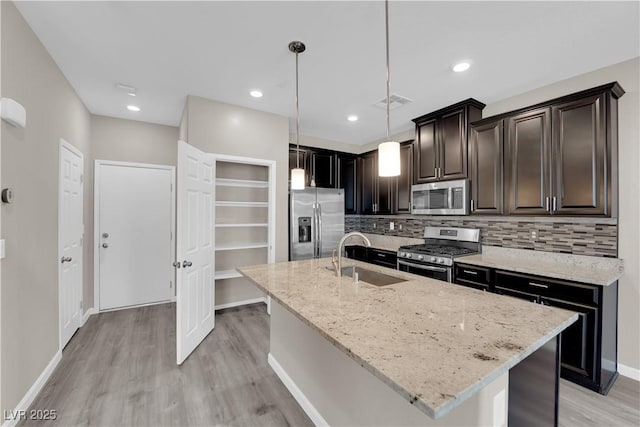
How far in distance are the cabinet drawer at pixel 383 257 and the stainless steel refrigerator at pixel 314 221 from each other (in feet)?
2.19

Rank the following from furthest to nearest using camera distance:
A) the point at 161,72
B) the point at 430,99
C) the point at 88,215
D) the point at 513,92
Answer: the point at 88,215 → the point at 430,99 → the point at 513,92 → the point at 161,72

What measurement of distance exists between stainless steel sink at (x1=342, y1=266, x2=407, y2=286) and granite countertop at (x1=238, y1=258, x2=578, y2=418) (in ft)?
0.54

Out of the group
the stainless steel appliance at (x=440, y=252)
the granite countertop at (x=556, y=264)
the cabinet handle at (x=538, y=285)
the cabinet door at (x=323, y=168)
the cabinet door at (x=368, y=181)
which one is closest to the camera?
the granite countertop at (x=556, y=264)

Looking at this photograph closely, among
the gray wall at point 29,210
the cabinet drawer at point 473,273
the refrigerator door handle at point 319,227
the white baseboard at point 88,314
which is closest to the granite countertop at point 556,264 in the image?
the cabinet drawer at point 473,273

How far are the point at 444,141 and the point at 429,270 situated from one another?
1.63 metres

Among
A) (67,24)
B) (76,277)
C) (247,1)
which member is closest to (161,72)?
(67,24)

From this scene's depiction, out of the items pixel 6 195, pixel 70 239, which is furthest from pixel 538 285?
pixel 70 239

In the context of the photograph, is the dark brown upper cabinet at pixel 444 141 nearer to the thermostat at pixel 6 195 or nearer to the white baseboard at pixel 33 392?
the thermostat at pixel 6 195

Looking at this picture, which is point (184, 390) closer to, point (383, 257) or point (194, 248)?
point (194, 248)

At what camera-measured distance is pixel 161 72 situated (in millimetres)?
2691

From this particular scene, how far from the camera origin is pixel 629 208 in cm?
237

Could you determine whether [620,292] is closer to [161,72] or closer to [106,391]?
[106,391]

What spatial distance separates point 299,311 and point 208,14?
6.70ft

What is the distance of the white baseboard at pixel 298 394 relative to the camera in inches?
71.0
